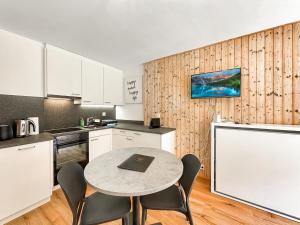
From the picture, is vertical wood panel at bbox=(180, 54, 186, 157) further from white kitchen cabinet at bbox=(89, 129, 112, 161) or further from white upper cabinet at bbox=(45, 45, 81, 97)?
white upper cabinet at bbox=(45, 45, 81, 97)

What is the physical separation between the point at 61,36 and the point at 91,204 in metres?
2.20

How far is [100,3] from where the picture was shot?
1.38 m

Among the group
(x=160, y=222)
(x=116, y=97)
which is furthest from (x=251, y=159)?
(x=116, y=97)

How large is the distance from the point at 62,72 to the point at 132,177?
86.8 inches

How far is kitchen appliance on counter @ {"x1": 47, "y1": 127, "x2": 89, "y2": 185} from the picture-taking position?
6.95 ft

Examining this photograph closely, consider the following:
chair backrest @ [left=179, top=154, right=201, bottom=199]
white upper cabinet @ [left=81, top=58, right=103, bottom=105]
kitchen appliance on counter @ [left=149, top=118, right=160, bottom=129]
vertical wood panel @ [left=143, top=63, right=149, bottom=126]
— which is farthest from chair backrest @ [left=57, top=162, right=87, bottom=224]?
vertical wood panel @ [left=143, top=63, right=149, bottom=126]

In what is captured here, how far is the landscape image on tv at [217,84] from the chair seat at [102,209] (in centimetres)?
197

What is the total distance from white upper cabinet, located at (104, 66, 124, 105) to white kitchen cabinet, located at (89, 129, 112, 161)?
72cm

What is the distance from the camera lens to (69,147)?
90.2 inches

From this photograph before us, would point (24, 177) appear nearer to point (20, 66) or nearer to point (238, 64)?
point (20, 66)

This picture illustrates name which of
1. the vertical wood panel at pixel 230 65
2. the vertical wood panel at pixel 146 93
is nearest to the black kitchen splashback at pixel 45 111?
Result: the vertical wood panel at pixel 146 93

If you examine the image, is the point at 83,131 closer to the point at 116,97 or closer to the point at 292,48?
the point at 116,97

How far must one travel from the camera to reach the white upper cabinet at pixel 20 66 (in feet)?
5.88

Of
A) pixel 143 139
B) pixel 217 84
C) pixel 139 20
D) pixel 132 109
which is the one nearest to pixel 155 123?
pixel 143 139
